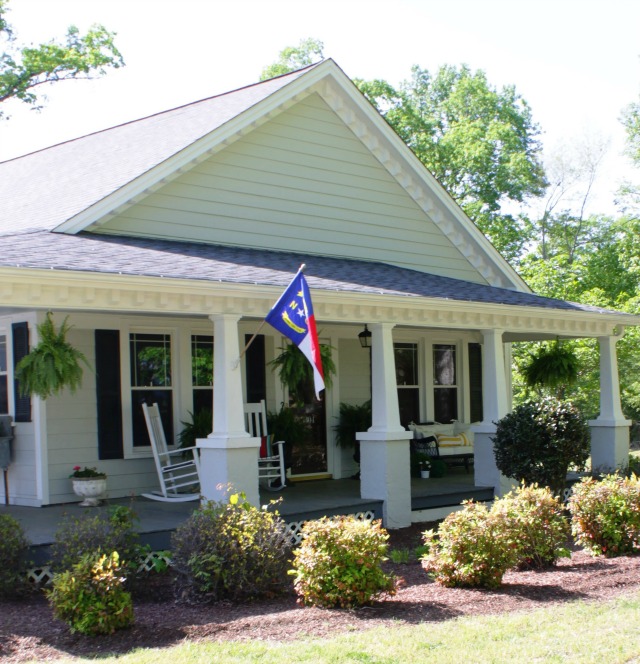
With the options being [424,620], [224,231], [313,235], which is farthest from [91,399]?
[424,620]

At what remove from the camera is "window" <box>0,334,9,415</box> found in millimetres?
11336

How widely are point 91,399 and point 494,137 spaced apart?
87.9ft

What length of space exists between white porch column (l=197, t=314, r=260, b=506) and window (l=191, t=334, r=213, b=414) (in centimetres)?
257

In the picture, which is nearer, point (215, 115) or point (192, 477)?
point (192, 477)

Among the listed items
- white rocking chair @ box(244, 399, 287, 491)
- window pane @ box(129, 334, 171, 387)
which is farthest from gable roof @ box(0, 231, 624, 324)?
white rocking chair @ box(244, 399, 287, 491)

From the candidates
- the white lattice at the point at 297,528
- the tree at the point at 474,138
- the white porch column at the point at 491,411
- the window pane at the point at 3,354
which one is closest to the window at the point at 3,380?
the window pane at the point at 3,354

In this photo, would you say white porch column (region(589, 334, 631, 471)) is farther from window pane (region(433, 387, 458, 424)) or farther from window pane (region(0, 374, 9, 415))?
window pane (region(0, 374, 9, 415))

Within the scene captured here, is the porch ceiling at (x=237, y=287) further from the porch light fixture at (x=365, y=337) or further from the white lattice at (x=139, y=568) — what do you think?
the white lattice at (x=139, y=568)

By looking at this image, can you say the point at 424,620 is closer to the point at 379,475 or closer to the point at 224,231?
the point at 379,475

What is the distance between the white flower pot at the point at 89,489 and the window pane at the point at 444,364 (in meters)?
6.96

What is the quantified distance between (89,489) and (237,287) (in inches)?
119

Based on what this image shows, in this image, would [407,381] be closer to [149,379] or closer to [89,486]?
[149,379]

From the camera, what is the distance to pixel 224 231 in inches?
499

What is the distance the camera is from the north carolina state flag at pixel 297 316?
8.82 meters
